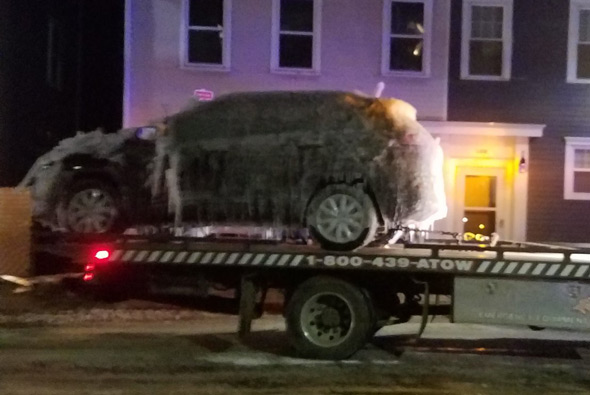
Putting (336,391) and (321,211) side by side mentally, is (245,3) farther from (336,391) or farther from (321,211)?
(336,391)

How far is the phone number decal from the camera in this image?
8.70m

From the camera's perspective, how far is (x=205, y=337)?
10.3m

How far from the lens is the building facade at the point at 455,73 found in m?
15.9

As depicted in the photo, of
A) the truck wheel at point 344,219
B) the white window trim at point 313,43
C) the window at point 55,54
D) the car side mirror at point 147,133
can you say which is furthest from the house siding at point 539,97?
the window at point 55,54

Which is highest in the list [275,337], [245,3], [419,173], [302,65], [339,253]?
[245,3]

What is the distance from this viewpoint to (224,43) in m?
16.0

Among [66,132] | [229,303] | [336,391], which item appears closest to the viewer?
[336,391]

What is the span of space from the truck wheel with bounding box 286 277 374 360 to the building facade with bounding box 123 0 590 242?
7.48 meters

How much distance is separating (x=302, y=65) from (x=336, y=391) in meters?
9.55

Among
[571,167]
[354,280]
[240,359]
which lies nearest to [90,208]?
[240,359]

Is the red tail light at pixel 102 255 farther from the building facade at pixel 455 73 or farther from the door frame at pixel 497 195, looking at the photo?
the door frame at pixel 497 195

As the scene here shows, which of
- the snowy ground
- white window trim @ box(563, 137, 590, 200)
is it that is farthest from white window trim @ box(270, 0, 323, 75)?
the snowy ground

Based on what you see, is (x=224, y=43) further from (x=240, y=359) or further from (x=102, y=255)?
(x=240, y=359)

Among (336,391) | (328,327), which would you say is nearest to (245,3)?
(328,327)
